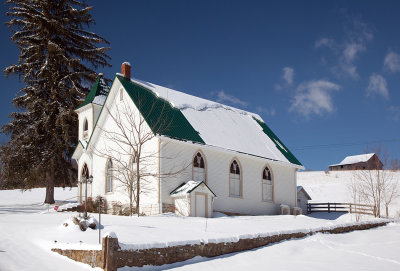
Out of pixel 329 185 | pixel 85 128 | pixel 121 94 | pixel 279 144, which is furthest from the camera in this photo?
pixel 329 185

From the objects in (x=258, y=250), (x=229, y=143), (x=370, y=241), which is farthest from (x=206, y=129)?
(x=258, y=250)

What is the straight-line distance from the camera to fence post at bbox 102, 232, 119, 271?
30.2 ft

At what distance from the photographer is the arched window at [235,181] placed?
2705 cm

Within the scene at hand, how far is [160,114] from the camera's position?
24.6 meters

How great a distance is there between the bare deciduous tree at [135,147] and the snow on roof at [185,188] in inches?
32.8

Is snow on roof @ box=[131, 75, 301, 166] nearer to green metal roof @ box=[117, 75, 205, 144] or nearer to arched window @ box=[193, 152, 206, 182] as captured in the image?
green metal roof @ box=[117, 75, 205, 144]

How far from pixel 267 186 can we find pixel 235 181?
3664 mm

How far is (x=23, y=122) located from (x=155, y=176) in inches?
560

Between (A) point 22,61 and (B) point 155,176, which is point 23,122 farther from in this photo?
(B) point 155,176

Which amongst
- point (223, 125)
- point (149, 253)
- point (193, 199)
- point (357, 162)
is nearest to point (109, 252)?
point (149, 253)

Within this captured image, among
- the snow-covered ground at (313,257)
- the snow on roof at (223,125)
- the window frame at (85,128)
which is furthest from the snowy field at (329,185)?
the window frame at (85,128)

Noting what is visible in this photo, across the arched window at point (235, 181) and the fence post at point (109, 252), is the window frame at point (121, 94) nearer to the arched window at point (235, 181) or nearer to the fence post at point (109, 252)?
the arched window at point (235, 181)

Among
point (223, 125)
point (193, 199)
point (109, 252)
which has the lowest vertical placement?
point (109, 252)

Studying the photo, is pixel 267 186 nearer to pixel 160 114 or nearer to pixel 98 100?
pixel 160 114
